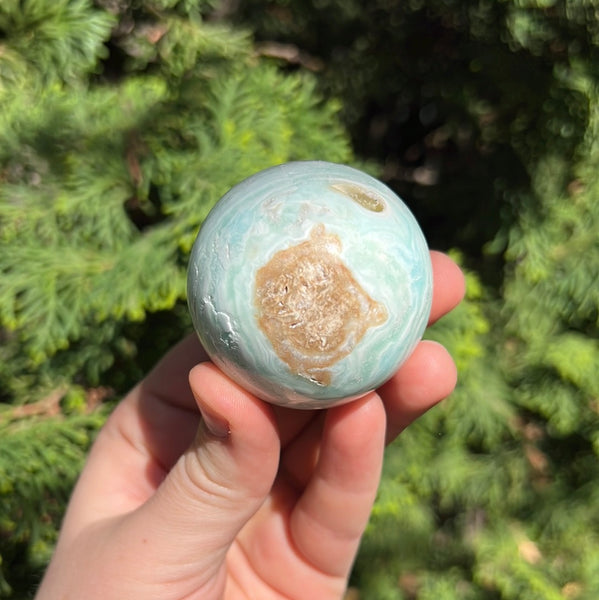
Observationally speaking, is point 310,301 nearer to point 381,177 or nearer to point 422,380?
point 422,380

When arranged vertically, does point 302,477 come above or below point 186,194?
→ below

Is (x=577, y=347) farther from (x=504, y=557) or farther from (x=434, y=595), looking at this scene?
(x=434, y=595)

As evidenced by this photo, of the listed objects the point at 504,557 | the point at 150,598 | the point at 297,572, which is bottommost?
the point at 504,557

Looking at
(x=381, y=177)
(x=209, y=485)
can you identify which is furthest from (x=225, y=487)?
(x=381, y=177)

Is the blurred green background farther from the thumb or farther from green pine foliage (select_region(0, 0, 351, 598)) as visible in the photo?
the thumb

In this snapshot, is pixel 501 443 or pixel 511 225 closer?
pixel 511 225

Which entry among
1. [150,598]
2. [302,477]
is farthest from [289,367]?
[302,477]

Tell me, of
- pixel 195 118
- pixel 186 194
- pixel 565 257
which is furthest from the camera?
pixel 565 257
